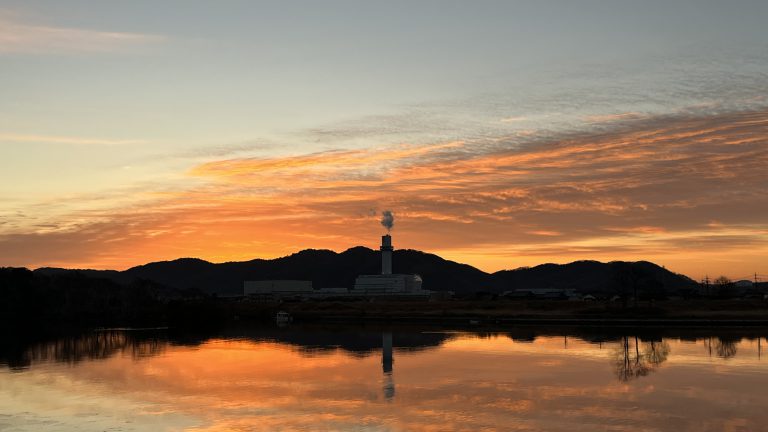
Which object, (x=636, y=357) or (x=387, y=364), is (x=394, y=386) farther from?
(x=636, y=357)

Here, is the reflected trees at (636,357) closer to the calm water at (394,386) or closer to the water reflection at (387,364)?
the calm water at (394,386)

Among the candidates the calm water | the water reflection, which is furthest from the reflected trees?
the water reflection

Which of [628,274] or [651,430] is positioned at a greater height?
[628,274]

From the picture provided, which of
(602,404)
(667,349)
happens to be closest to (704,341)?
(667,349)

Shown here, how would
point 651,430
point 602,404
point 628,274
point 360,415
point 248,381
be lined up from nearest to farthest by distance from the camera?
point 651,430 → point 360,415 → point 602,404 → point 248,381 → point 628,274

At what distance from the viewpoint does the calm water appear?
32688mm

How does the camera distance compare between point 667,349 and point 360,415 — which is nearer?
point 360,415

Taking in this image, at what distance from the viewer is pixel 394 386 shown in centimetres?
4312

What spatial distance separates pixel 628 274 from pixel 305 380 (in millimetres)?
107695

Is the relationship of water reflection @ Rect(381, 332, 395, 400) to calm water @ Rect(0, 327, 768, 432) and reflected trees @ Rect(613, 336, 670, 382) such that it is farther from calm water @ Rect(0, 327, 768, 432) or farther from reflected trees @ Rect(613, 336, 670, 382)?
reflected trees @ Rect(613, 336, 670, 382)

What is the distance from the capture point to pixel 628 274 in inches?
5581

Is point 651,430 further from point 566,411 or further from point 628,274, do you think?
point 628,274

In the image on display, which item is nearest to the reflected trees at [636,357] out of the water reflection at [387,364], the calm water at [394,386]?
the calm water at [394,386]

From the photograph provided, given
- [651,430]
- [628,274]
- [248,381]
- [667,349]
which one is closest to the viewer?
A: [651,430]
